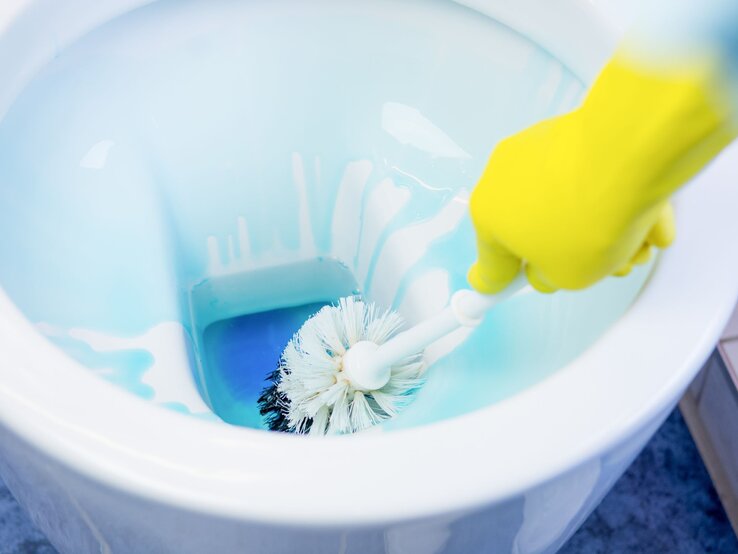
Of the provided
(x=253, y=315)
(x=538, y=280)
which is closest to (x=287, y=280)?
(x=253, y=315)

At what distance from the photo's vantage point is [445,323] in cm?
54

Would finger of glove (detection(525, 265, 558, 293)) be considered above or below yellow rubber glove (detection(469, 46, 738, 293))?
below

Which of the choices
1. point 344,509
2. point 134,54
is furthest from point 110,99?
point 344,509

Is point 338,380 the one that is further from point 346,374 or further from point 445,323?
point 445,323

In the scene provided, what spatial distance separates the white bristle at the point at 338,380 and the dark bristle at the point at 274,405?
0.04 feet

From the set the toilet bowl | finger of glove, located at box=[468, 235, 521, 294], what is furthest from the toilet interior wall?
finger of glove, located at box=[468, 235, 521, 294]

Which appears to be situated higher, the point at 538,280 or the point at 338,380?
the point at 538,280

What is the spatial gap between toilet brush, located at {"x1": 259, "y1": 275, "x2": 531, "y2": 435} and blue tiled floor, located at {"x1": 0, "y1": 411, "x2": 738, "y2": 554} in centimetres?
30

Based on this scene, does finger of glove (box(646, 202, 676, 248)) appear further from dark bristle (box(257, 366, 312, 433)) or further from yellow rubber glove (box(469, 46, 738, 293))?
dark bristle (box(257, 366, 312, 433))

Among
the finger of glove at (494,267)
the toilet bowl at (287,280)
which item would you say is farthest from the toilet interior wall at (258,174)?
the finger of glove at (494,267)

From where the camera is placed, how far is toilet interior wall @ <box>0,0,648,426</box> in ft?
2.11

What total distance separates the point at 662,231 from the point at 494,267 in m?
0.08

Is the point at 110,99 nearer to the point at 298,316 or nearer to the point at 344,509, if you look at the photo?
the point at 298,316

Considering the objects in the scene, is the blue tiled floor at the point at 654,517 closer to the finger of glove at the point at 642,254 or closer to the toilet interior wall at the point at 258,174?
the toilet interior wall at the point at 258,174
